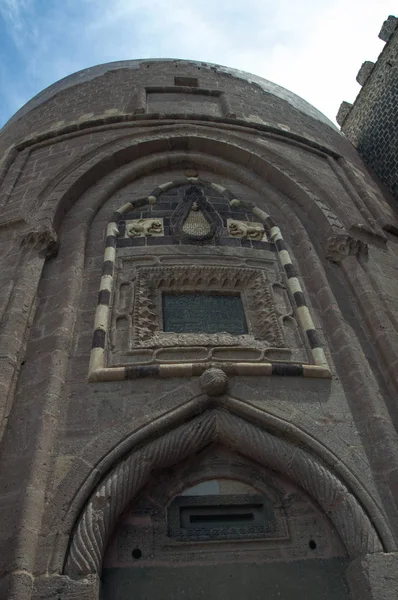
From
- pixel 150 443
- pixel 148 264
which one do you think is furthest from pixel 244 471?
pixel 148 264

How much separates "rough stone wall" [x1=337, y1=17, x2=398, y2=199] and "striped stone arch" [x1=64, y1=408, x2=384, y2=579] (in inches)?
288

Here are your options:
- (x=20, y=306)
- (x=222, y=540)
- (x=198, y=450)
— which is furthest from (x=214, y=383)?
(x=20, y=306)

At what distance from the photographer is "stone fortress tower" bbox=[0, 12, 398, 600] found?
147 inches

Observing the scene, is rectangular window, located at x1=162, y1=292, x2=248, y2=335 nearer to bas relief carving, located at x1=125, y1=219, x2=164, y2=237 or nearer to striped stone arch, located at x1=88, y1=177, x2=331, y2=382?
striped stone arch, located at x1=88, y1=177, x2=331, y2=382

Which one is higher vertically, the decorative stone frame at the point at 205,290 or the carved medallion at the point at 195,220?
the carved medallion at the point at 195,220

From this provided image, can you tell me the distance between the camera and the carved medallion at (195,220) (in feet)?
21.8

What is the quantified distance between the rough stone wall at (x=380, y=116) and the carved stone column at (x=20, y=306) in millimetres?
7119

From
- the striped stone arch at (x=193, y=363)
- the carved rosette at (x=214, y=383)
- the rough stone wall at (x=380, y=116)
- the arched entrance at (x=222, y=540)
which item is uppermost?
the rough stone wall at (x=380, y=116)

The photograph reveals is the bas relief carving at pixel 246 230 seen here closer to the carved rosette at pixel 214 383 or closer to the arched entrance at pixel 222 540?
the carved rosette at pixel 214 383

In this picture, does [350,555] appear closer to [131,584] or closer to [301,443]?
[301,443]

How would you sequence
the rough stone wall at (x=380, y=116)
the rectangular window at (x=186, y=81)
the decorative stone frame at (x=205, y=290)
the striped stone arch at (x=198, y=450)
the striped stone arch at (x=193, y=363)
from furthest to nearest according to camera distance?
the rectangular window at (x=186, y=81) < the rough stone wall at (x=380, y=116) < the decorative stone frame at (x=205, y=290) < the striped stone arch at (x=193, y=363) < the striped stone arch at (x=198, y=450)

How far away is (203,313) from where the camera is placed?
5.75 meters

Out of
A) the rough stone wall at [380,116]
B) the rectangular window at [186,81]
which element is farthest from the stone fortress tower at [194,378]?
the rectangular window at [186,81]

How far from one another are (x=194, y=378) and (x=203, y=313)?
114 cm
